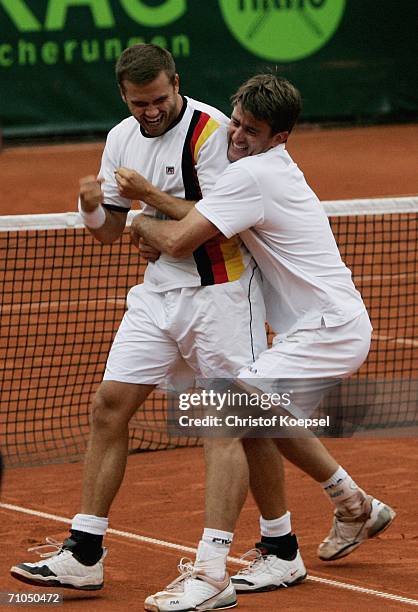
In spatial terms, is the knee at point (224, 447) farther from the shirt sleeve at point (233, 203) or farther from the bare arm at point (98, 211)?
the bare arm at point (98, 211)

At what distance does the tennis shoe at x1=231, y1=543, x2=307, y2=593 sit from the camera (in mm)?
4887

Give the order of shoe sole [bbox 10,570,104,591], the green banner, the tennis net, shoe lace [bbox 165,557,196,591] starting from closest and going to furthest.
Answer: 1. shoe lace [bbox 165,557,196,591]
2. shoe sole [bbox 10,570,104,591]
3. the tennis net
4. the green banner

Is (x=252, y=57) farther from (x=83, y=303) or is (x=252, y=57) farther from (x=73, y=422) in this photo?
(x=73, y=422)

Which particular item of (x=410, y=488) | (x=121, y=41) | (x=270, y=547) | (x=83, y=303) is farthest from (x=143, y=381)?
(x=121, y=41)

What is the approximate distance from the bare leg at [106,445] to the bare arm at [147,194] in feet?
2.20

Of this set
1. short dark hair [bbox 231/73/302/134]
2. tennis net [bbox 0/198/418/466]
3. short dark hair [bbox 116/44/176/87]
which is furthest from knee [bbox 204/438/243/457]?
tennis net [bbox 0/198/418/466]

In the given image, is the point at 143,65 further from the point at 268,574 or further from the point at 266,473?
the point at 268,574

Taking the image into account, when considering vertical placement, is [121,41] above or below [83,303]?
above

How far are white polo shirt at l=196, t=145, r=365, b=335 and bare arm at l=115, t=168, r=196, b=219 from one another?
15cm

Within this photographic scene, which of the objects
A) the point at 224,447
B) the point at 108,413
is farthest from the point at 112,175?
the point at 224,447

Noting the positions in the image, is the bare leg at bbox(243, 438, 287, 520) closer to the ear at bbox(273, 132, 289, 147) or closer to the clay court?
the clay court

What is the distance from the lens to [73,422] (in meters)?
7.63

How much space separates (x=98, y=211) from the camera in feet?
16.1

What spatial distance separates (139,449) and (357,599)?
8.41 ft
